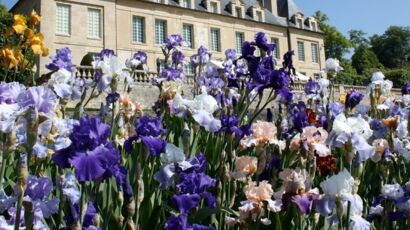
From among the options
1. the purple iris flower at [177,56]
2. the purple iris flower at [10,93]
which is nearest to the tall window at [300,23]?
the purple iris flower at [177,56]

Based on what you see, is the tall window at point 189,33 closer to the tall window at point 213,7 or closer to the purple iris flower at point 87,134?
the tall window at point 213,7

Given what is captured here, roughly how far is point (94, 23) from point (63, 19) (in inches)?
73.9

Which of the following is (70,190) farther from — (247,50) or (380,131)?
(380,131)

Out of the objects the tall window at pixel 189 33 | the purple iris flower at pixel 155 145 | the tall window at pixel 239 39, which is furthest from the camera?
the tall window at pixel 239 39

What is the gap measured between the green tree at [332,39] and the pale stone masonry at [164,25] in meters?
14.1

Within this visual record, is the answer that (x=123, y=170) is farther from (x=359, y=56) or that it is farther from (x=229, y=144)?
(x=359, y=56)

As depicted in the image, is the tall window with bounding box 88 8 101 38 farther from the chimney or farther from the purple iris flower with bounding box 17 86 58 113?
the purple iris flower with bounding box 17 86 58 113

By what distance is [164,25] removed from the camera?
100 ft

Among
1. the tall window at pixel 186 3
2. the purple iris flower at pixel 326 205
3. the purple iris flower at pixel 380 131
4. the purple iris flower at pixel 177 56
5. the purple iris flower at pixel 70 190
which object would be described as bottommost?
the purple iris flower at pixel 326 205

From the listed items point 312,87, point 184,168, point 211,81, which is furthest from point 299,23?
point 184,168

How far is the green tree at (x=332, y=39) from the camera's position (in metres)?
53.4

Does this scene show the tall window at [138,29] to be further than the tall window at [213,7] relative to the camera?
No

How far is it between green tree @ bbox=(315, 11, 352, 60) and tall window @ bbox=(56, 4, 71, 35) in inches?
1368

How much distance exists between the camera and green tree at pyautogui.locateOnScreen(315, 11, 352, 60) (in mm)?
53438
